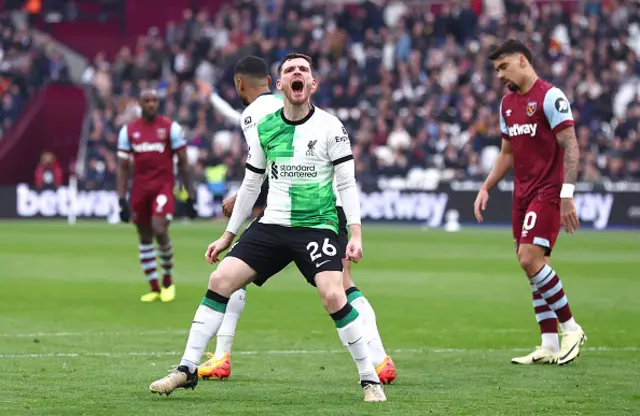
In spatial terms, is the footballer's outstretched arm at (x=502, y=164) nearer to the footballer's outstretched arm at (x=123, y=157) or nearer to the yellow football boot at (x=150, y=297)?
the yellow football boot at (x=150, y=297)

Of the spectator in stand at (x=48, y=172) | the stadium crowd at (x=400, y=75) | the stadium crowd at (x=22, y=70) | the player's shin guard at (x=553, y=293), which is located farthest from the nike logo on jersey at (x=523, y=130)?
the stadium crowd at (x=22, y=70)

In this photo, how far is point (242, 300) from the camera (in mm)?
9781

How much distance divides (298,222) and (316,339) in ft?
12.5

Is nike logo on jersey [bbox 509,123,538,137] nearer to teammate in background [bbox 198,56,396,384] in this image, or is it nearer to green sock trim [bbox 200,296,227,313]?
teammate in background [bbox 198,56,396,384]

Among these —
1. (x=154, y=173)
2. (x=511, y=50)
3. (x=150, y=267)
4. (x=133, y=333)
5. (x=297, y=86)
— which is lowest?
(x=133, y=333)

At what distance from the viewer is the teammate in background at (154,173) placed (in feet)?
52.2

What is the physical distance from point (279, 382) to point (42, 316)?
5.45 meters

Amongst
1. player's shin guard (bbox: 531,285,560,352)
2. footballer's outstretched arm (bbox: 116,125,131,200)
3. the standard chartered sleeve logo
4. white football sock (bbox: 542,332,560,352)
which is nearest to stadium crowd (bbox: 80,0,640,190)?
footballer's outstretched arm (bbox: 116,125,131,200)

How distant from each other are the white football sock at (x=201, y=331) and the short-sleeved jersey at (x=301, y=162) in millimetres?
699

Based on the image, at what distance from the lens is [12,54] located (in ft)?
137

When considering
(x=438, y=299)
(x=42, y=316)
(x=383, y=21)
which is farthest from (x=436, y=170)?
(x=42, y=316)

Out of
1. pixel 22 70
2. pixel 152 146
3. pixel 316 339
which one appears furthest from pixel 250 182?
pixel 22 70

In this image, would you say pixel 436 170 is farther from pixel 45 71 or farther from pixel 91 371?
pixel 91 371

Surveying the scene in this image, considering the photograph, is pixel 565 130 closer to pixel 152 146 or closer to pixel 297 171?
pixel 297 171
